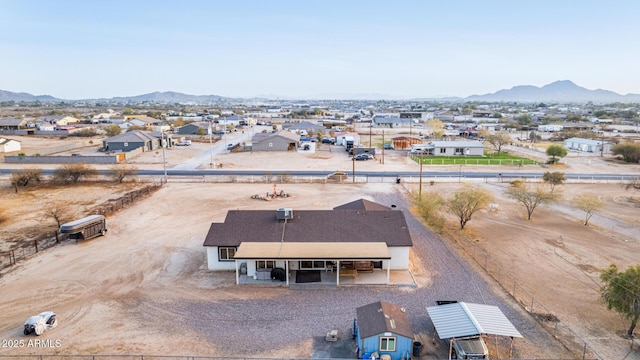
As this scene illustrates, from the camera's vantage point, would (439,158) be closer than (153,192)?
No

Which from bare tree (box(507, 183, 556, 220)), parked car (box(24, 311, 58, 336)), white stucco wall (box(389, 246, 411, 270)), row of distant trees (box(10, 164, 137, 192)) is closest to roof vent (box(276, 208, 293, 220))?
white stucco wall (box(389, 246, 411, 270))

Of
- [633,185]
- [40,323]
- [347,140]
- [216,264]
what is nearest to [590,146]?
[633,185]

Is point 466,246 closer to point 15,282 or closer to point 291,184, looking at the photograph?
point 291,184

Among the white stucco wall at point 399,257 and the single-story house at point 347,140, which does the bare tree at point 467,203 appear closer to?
the white stucco wall at point 399,257

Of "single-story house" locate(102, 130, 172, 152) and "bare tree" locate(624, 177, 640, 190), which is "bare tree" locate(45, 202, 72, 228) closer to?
"single-story house" locate(102, 130, 172, 152)

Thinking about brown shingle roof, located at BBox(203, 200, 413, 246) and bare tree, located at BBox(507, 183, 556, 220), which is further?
bare tree, located at BBox(507, 183, 556, 220)

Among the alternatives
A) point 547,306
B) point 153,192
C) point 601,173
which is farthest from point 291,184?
point 601,173
